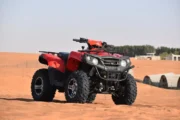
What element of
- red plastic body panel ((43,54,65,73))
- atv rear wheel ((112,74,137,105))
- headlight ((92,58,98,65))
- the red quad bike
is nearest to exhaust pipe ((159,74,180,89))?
the red quad bike

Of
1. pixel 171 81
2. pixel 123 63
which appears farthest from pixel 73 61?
pixel 171 81

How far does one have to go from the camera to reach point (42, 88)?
34.5 ft

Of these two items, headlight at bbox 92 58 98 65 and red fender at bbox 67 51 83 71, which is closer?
headlight at bbox 92 58 98 65

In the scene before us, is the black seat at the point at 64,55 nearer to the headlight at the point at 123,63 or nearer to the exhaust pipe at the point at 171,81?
the headlight at the point at 123,63

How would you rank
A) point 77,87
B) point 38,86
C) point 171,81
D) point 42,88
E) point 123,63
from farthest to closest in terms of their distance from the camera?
point 171,81 < point 38,86 < point 42,88 < point 123,63 < point 77,87

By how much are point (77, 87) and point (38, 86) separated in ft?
6.93

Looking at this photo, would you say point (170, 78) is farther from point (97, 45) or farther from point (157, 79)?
point (97, 45)

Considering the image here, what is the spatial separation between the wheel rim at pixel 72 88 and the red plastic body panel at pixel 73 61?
20.6 inches

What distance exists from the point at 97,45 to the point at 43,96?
6.35 ft

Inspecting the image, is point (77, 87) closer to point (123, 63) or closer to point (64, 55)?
point (123, 63)

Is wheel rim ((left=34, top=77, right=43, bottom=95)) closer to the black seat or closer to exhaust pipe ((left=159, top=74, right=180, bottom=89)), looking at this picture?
the black seat

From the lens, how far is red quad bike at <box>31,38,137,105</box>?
9078mm

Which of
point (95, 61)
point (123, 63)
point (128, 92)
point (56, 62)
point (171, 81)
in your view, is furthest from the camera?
point (171, 81)

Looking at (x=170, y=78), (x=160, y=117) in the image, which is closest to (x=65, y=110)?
(x=160, y=117)
